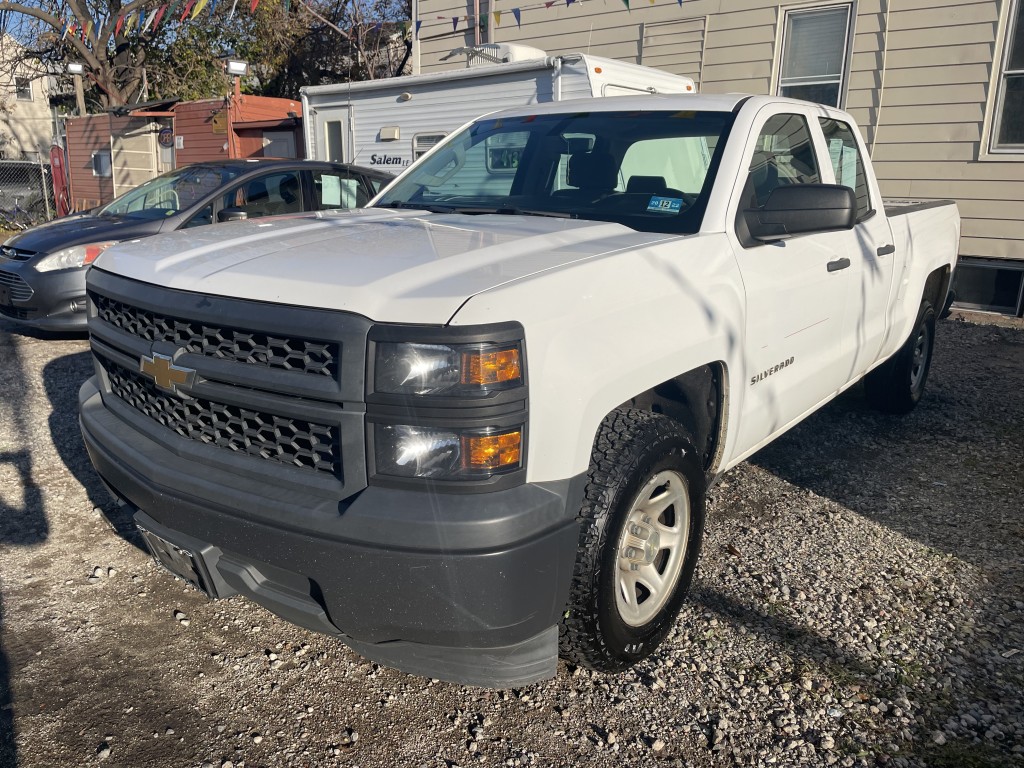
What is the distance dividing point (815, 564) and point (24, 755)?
2.98 metres

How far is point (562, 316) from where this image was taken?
7.57 feet

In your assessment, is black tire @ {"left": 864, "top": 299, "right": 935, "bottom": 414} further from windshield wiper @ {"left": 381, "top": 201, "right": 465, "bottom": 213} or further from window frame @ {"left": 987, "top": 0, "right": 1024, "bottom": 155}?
window frame @ {"left": 987, "top": 0, "right": 1024, "bottom": 155}

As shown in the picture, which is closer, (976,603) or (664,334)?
(664,334)

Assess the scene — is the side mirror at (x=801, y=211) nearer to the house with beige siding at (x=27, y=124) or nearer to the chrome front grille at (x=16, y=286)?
the chrome front grille at (x=16, y=286)

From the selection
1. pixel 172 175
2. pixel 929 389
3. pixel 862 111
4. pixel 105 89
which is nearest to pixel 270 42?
pixel 105 89

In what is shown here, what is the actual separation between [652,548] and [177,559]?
1495mm

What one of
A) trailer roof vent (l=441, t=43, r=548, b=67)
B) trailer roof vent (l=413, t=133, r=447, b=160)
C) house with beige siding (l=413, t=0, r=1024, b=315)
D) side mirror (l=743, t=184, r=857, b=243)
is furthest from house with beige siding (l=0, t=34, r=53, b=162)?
side mirror (l=743, t=184, r=857, b=243)

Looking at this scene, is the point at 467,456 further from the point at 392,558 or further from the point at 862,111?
the point at 862,111

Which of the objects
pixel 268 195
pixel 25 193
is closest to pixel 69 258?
pixel 268 195

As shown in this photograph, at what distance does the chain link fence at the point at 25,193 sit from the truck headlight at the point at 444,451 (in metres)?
17.9

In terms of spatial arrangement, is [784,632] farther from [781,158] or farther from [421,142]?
[421,142]

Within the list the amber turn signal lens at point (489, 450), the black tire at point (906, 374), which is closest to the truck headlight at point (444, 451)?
the amber turn signal lens at point (489, 450)

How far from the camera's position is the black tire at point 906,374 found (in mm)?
5441

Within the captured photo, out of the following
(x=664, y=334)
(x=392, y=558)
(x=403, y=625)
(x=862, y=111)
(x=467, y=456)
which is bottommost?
(x=403, y=625)
